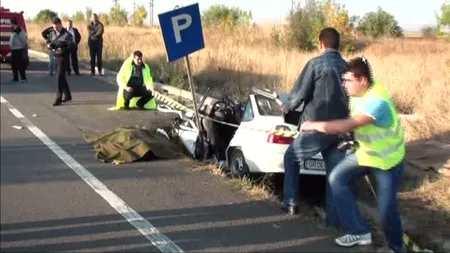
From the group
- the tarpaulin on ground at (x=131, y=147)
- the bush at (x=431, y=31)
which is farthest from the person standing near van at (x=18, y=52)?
the bush at (x=431, y=31)

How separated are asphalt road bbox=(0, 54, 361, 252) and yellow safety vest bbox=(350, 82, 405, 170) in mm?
835

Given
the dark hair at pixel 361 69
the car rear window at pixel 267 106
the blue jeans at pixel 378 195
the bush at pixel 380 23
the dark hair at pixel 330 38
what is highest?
the dark hair at pixel 330 38

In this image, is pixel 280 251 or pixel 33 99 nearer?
pixel 280 251

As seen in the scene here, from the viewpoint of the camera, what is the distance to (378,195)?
5180 mm

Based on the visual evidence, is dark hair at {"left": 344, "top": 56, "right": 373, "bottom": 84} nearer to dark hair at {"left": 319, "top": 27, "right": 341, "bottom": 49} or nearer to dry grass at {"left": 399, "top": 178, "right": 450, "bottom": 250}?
dark hair at {"left": 319, "top": 27, "right": 341, "bottom": 49}

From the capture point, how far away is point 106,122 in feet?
38.0

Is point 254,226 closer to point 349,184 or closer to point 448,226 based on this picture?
point 349,184

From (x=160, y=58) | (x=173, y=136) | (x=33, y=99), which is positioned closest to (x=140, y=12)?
(x=160, y=58)

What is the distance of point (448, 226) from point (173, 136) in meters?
4.48

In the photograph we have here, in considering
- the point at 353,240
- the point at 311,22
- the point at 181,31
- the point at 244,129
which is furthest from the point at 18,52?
the point at 311,22

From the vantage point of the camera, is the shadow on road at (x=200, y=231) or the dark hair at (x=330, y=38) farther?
the dark hair at (x=330, y=38)

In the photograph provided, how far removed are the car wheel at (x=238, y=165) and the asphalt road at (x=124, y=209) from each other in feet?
1.11

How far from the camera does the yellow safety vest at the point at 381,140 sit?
195 inches

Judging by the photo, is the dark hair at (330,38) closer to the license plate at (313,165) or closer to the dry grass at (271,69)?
the license plate at (313,165)
